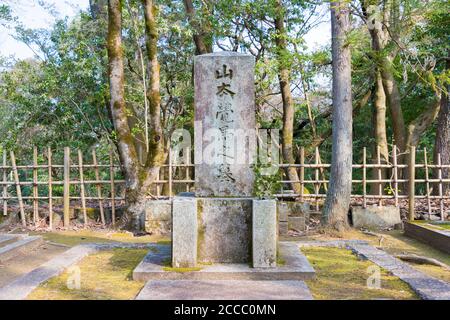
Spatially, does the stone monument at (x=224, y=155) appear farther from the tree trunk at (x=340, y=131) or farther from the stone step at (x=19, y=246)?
the tree trunk at (x=340, y=131)

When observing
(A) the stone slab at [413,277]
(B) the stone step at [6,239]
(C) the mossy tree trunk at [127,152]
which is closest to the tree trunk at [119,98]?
(C) the mossy tree trunk at [127,152]

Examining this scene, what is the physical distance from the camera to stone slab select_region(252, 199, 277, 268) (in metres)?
4.97

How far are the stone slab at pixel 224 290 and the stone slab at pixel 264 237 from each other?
0.32 m

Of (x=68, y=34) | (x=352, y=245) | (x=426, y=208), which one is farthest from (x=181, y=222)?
(x=68, y=34)

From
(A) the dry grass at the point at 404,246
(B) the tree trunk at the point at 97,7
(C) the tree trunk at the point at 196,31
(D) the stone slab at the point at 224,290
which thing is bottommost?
(A) the dry grass at the point at 404,246

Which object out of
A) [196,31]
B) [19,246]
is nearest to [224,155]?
[19,246]

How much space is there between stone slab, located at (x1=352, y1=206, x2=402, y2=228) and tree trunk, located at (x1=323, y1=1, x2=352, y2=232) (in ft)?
1.92

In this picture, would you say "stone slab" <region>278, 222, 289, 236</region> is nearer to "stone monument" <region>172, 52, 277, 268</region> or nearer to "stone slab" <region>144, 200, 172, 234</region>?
"stone slab" <region>144, 200, 172, 234</region>

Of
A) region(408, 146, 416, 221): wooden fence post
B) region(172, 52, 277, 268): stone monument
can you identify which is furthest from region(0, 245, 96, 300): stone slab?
region(408, 146, 416, 221): wooden fence post

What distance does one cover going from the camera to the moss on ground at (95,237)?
8.21 metres

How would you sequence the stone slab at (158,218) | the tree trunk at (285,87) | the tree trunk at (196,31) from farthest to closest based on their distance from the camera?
the tree trunk at (196,31) < the tree trunk at (285,87) < the stone slab at (158,218)

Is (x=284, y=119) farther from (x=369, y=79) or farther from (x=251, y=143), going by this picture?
(x=251, y=143)

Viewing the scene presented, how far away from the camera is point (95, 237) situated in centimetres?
858

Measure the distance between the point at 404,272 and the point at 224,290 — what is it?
210 centimetres
